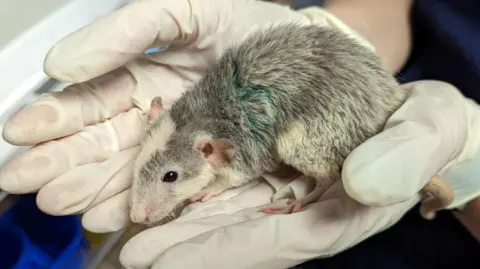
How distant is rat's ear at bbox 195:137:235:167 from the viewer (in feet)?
4.34

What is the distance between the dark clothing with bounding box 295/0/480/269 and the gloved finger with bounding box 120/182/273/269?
1.25 feet

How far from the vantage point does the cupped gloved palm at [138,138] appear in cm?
111

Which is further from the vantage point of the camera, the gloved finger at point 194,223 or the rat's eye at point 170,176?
the rat's eye at point 170,176

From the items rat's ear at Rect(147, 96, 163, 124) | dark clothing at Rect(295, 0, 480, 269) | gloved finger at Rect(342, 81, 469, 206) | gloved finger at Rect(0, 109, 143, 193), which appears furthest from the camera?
dark clothing at Rect(295, 0, 480, 269)

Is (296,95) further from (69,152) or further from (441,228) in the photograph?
(441,228)

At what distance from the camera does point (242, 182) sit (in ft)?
4.60

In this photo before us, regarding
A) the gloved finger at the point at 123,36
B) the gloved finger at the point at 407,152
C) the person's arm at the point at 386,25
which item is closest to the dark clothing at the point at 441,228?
the person's arm at the point at 386,25

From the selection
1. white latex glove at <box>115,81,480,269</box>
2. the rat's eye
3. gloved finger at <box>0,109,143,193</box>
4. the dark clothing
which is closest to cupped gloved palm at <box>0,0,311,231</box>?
gloved finger at <box>0,109,143,193</box>

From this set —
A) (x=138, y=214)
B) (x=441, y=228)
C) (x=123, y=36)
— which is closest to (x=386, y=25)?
(x=441, y=228)

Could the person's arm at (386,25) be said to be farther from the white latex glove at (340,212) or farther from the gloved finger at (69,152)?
the gloved finger at (69,152)

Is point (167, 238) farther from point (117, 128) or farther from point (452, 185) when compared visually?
point (452, 185)

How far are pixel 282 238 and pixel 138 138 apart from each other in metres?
0.52

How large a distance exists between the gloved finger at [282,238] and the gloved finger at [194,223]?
53 millimetres

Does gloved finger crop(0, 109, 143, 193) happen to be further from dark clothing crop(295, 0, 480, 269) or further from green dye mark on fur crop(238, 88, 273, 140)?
dark clothing crop(295, 0, 480, 269)
